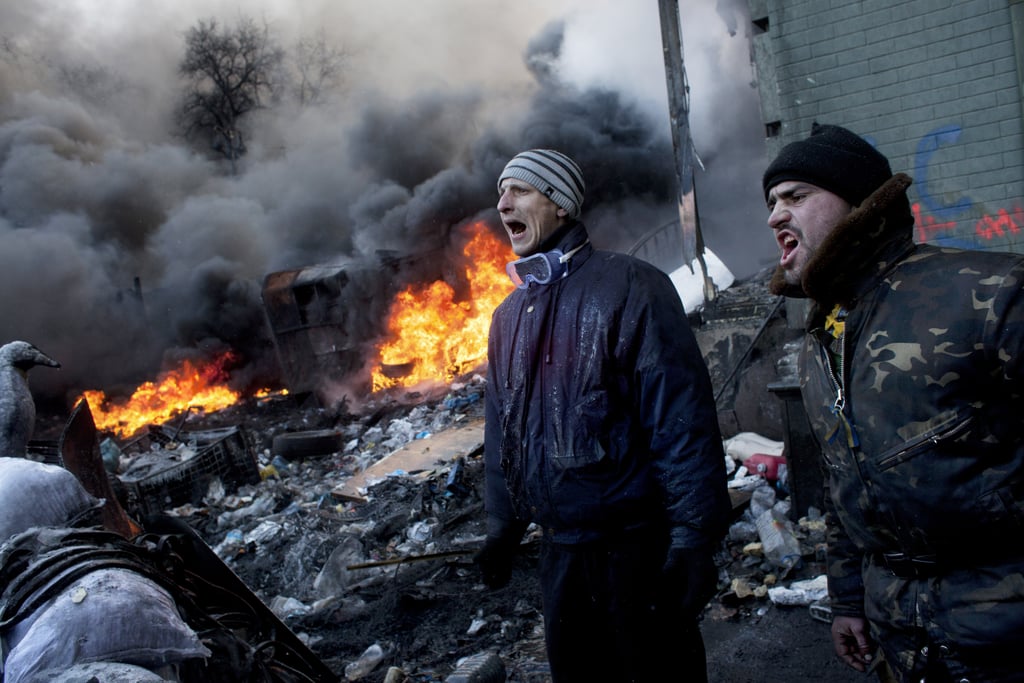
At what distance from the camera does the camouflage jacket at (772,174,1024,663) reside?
1.39 metres

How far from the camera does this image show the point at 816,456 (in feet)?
14.9

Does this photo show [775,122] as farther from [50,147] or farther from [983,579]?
[50,147]

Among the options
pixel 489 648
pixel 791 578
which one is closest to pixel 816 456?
pixel 791 578

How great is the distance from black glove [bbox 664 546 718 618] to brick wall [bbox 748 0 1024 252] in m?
4.71

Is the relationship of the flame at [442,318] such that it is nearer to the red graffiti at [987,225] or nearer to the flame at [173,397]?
the flame at [173,397]

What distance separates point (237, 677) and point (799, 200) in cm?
265

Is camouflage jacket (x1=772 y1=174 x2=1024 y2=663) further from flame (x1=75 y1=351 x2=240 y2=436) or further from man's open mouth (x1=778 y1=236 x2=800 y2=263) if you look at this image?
flame (x1=75 y1=351 x2=240 y2=436)

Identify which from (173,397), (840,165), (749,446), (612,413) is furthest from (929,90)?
(173,397)

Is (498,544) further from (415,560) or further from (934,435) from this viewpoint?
(415,560)

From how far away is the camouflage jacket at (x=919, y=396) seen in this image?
4.56 feet

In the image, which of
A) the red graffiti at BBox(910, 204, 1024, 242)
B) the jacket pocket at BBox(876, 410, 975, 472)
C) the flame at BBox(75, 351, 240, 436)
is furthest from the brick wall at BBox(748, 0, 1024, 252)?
the flame at BBox(75, 351, 240, 436)

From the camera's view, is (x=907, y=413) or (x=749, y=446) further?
(x=749, y=446)

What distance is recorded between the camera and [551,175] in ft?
7.67

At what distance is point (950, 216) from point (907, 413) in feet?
16.1
